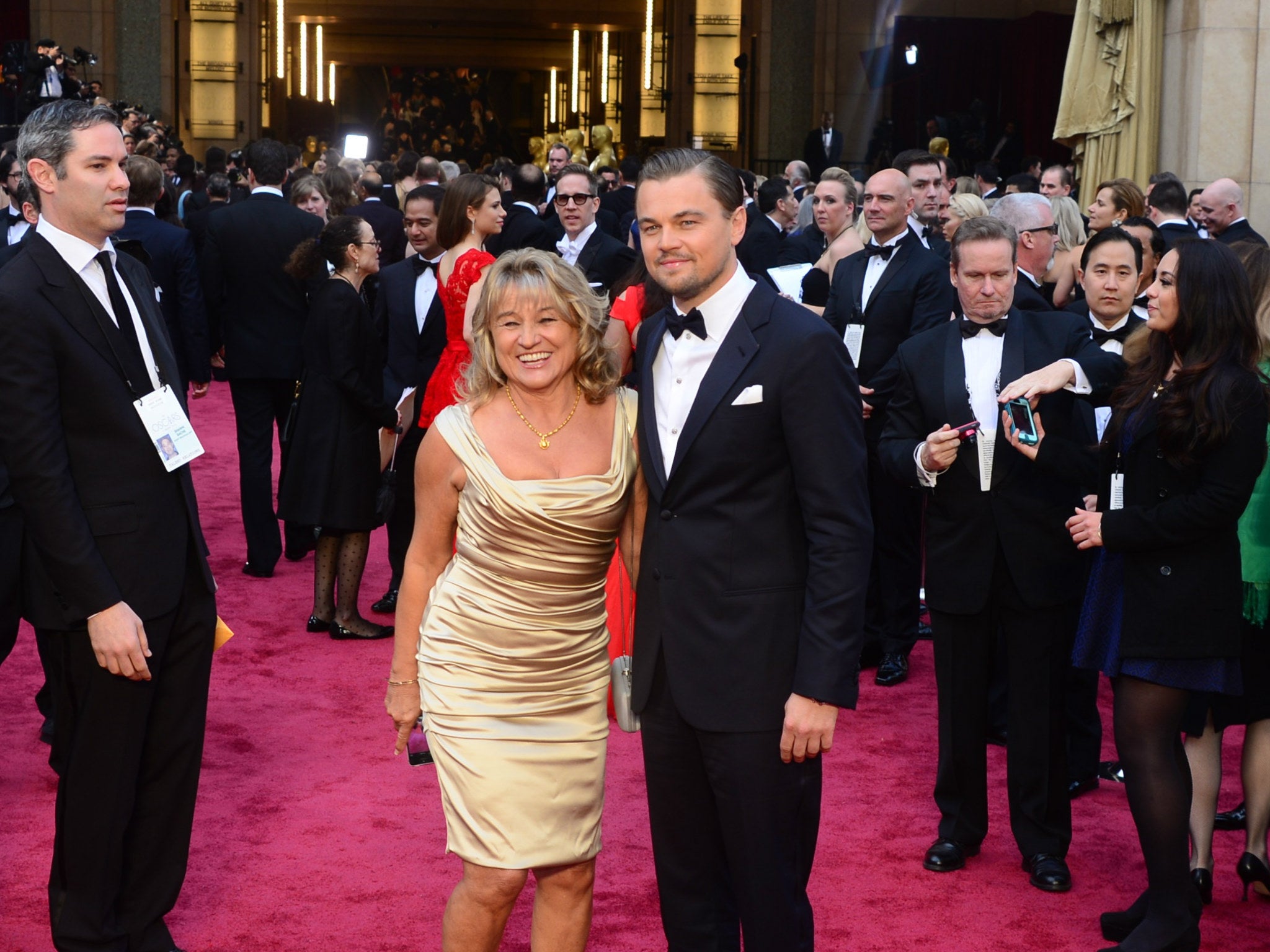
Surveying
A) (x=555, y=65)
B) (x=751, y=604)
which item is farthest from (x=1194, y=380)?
(x=555, y=65)

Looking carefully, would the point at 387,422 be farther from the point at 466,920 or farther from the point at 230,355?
the point at 466,920

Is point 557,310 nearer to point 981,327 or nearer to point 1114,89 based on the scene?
point 981,327

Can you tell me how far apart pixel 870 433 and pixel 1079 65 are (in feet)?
18.9

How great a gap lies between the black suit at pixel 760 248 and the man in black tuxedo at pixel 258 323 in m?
2.28

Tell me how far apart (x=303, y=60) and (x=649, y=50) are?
7.65 m

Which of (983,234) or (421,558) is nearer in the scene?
(421,558)

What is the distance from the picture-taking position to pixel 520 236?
29.5 feet

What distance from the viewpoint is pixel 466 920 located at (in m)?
2.95

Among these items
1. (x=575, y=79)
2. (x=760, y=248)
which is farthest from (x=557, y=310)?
(x=575, y=79)

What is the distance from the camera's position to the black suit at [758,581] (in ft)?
8.78

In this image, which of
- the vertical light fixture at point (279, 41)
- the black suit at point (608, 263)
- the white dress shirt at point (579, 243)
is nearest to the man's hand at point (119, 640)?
the black suit at point (608, 263)

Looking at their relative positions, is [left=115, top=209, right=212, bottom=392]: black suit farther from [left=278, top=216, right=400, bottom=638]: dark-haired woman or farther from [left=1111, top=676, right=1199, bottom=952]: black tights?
[left=1111, top=676, right=1199, bottom=952]: black tights

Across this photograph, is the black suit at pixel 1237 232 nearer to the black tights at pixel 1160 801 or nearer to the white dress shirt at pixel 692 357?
the black tights at pixel 1160 801

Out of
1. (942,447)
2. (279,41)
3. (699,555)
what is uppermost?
(279,41)
